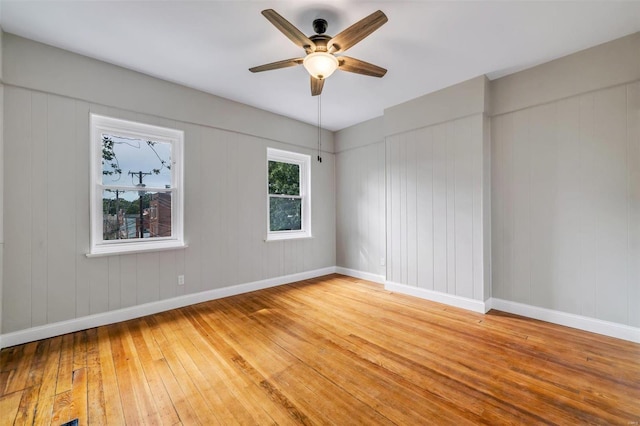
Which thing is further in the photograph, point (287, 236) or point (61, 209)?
point (287, 236)

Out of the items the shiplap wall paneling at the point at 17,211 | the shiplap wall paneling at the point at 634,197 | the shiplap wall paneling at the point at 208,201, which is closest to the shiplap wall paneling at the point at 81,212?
the shiplap wall paneling at the point at 17,211

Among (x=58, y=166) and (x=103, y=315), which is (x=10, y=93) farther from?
(x=103, y=315)

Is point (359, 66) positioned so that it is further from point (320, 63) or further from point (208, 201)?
→ point (208, 201)

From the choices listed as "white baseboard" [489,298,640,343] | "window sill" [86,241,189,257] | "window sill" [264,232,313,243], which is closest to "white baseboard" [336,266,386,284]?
"window sill" [264,232,313,243]

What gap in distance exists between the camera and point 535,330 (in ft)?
9.06

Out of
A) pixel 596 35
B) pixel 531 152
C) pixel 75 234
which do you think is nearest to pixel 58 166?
pixel 75 234

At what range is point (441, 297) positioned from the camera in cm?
362

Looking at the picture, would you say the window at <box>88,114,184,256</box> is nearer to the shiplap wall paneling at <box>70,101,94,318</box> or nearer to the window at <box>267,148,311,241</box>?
the shiplap wall paneling at <box>70,101,94,318</box>

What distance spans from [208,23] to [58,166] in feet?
6.86

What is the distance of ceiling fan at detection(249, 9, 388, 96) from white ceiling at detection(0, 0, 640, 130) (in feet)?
0.88

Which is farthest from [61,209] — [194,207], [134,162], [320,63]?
[320,63]

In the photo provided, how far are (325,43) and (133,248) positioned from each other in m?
3.04

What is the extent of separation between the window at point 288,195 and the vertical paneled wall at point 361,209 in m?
0.72

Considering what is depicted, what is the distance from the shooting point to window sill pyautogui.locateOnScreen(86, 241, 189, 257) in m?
2.94
